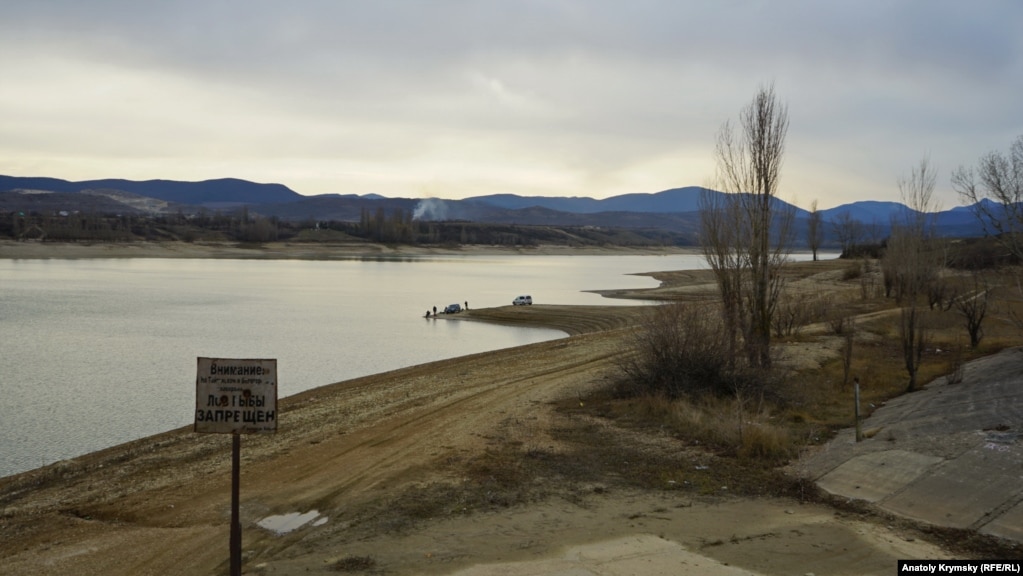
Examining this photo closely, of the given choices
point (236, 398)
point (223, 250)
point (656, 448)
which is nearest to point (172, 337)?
point (656, 448)

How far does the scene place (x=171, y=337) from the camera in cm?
3475

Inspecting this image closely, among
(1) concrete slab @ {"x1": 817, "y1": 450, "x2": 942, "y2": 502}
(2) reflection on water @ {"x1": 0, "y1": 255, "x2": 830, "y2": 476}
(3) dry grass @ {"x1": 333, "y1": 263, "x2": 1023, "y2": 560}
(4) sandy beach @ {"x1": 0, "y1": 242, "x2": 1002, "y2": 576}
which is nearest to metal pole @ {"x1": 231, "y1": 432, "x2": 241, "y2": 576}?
(4) sandy beach @ {"x1": 0, "y1": 242, "x2": 1002, "y2": 576}

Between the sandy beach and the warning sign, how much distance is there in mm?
1711

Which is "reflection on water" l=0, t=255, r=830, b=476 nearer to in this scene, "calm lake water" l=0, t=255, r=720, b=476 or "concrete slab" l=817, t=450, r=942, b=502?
"calm lake water" l=0, t=255, r=720, b=476

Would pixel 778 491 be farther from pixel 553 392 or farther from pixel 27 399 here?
pixel 27 399

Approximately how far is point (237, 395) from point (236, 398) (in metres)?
0.03

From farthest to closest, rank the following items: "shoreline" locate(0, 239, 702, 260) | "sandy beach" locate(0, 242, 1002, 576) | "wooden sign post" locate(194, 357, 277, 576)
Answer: "shoreline" locate(0, 239, 702, 260)
"sandy beach" locate(0, 242, 1002, 576)
"wooden sign post" locate(194, 357, 277, 576)

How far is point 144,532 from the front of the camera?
977 cm

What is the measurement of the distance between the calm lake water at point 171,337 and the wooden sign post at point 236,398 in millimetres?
10902

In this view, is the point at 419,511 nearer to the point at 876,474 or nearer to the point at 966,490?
the point at 876,474

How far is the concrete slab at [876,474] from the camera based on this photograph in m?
9.66

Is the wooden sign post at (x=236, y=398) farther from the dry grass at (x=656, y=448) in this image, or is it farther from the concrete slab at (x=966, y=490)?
the concrete slab at (x=966, y=490)

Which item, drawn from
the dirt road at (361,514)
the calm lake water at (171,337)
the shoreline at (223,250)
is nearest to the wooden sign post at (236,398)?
the dirt road at (361,514)

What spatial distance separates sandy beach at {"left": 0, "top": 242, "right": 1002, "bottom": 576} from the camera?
26.0 feet
